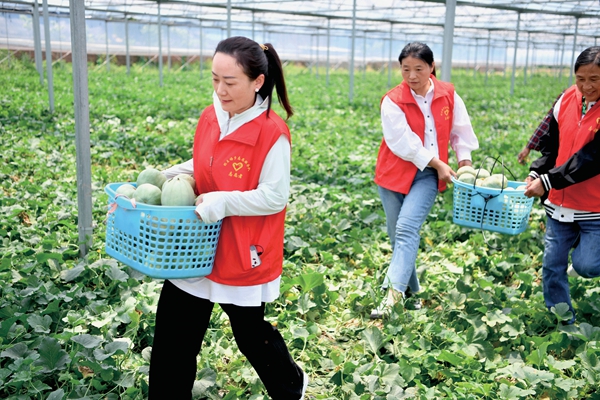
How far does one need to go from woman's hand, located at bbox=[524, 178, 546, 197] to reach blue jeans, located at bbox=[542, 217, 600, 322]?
28 centimetres

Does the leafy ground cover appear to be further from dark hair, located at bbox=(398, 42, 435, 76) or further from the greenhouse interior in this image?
dark hair, located at bbox=(398, 42, 435, 76)

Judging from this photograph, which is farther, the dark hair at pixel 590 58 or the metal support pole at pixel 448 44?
the metal support pole at pixel 448 44

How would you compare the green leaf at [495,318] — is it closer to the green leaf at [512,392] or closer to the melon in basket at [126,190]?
the green leaf at [512,392]

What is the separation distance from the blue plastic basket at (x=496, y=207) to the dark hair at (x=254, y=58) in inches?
59.5

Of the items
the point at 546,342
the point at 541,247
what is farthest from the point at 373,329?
the point at 541,247

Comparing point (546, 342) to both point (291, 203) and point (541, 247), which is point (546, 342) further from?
point (291, 203)

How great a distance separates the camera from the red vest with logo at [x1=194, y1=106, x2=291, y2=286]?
214 cm

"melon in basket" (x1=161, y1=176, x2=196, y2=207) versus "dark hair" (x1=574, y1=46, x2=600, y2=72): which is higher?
"dark hair" (x1=574, y1=46, x2=600, y2=72)

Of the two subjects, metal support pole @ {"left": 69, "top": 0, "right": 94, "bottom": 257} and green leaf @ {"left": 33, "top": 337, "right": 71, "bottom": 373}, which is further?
metal support pole @ {"left": 69, "top": 0, "right": 94, "bottom": 257}

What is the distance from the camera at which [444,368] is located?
2945 millimetres

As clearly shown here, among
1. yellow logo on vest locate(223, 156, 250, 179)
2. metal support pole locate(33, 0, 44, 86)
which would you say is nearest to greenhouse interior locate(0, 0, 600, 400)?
yellow logo on vest locate(223, 156, 250, 179)

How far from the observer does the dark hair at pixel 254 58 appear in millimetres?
2062

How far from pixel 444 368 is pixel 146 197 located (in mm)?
1673

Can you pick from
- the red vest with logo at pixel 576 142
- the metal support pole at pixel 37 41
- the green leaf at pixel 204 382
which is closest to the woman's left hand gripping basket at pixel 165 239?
the green leaf at pixel 204 382
